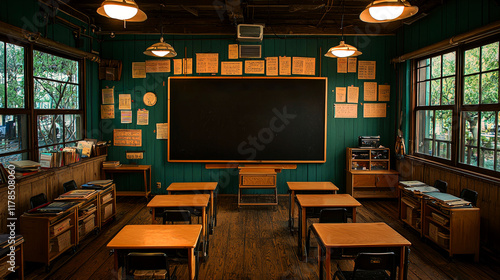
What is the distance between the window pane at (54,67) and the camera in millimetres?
4766

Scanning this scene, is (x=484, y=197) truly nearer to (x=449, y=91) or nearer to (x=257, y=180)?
(x=449, y=91)

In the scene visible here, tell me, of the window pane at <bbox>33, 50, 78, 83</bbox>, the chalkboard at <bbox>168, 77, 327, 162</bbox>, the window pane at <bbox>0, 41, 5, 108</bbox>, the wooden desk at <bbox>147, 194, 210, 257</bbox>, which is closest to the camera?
the wooden desk at <bbox>147, 194, 210, 257</bbox>

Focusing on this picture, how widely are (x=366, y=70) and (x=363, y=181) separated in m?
2.35

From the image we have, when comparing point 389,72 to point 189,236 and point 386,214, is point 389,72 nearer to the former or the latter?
point 386,214

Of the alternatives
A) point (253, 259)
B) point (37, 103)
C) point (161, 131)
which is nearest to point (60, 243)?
point (37, 103)

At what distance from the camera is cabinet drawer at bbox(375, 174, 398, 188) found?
623cm

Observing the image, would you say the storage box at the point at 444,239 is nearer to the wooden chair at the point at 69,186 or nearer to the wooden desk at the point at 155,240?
the wooden desk at the point at 155,240

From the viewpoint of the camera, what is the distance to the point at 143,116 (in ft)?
21.8

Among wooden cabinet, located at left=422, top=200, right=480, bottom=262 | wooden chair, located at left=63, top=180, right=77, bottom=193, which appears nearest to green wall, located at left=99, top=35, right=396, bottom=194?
wooden chair, located at left=63, top=180, right=77, bottom=193

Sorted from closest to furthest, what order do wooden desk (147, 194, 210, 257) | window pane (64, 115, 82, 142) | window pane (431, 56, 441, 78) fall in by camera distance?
1. wooden desk (147, 194, 210, 257)
2. window pane (431, 56, 441, 78)
3. window pane (64, 115, 82, 142)

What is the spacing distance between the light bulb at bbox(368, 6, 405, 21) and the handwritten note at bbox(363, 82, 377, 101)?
392 centimetres

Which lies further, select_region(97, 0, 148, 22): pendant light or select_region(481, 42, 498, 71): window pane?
select_region(481, 42, 498, 71): window pane

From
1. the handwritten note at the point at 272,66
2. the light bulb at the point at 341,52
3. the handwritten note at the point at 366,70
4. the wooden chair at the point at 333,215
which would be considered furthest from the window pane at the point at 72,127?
the handwritten note at the point at 366,70

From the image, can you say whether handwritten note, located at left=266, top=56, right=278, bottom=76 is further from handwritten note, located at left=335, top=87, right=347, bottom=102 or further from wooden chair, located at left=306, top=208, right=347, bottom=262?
wooden chair, located at left=306, top=208, right=347, bottom=262
